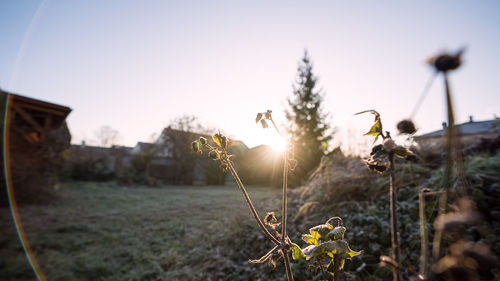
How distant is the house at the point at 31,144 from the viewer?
7129 mm

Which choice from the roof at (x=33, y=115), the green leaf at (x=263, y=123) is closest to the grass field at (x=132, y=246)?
the green leaf at (x=263, y=123)

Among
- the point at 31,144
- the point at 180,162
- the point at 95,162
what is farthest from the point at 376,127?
the point at 95,162

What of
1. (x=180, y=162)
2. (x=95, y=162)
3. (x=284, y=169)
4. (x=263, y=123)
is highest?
(x=180, y=162)

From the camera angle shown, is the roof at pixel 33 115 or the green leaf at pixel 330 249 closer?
the green leaf at pixel 330 249

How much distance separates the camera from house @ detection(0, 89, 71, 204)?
713 cm

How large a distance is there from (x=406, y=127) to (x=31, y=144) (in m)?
11.2

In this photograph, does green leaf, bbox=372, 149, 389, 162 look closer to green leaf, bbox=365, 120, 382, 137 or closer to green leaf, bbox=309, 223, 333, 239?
green leaf, bbox=365, 120, 382, 137

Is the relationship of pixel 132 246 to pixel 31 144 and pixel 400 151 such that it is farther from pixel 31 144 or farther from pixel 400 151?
pixel 31 144

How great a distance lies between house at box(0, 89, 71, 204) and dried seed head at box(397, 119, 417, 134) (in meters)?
9.49

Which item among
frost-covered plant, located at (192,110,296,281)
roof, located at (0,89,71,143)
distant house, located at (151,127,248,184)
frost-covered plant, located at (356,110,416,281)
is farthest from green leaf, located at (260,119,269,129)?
distant house, located at (151,127,248,184)

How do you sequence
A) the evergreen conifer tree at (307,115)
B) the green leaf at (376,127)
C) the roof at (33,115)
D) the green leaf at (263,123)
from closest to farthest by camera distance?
1. the green leaf at (376,127)
2. the green leaf at (263,123)
3. the roof at (33,115)
4. the evergreen conifer tree at (307,115)

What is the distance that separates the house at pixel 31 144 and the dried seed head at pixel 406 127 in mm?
9492

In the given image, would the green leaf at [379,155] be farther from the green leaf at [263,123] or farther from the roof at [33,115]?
the roof at [33,115]

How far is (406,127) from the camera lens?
1.82ft
